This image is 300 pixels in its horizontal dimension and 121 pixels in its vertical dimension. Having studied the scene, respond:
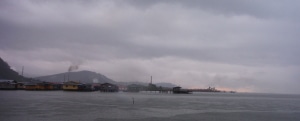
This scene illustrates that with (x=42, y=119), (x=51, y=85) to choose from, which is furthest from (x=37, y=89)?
(x=42, y=119)

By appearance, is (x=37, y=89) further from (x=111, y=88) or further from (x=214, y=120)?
(x=214, y=120)

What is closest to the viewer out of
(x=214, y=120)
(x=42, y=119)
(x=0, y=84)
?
(x=42, y=119)

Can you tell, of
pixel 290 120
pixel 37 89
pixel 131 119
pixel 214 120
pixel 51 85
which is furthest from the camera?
pixel 51 85

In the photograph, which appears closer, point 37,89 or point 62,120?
point 62,120

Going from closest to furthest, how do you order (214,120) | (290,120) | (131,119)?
(131,119), (214,120), (290,120)

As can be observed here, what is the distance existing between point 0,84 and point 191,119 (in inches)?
5121

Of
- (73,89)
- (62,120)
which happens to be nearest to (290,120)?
(62,120)

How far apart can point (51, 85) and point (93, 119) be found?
458 feet

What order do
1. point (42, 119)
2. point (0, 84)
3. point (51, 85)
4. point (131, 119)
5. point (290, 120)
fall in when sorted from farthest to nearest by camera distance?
1. point (51, 85)
2. point (0, 84)
3. point (290, 120)
4. point (131, 119)
5. point (42, 119)

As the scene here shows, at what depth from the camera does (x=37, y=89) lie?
157375 millimetres

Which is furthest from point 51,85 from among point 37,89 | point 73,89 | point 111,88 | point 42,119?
point 42,119

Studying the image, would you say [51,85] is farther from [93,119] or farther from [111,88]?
[93,119]

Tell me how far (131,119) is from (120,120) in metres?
2.20

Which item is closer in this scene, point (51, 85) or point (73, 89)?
point (73, 89)
